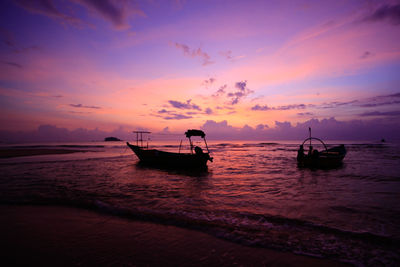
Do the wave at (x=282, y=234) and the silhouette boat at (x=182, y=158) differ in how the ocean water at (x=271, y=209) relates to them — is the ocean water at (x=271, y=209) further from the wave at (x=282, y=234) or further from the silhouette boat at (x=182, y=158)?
the silhouette boat at (x=182, y=158)

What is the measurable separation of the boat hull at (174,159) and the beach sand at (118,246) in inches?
509

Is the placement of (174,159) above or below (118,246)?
above

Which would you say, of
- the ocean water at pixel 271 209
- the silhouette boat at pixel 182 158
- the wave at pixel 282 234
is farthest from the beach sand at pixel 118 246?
the silhouette boat at pixel 182 158

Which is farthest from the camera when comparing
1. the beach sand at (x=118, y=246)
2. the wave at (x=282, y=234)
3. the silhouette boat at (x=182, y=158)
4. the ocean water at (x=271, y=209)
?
the silhouette boat at (x=182, y=158)

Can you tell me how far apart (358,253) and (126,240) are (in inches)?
228

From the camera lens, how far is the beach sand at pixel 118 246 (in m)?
4.18

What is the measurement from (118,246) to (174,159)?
15.5 meters

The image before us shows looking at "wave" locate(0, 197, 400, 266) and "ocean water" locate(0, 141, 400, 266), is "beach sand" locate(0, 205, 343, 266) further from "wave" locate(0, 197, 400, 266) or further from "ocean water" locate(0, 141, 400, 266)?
"ocean water" locate(0, 141, 400, 266)

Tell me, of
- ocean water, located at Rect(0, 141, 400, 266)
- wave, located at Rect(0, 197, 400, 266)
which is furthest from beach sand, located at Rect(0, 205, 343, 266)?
ocean water, located at Rect(0, 141, 400, 266)

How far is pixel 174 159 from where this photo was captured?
20203mm

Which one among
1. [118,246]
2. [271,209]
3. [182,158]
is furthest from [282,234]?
[182,158]

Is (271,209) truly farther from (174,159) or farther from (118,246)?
(174,159)

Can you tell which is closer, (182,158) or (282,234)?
(282,234)

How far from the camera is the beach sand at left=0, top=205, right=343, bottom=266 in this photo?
4.18 m
